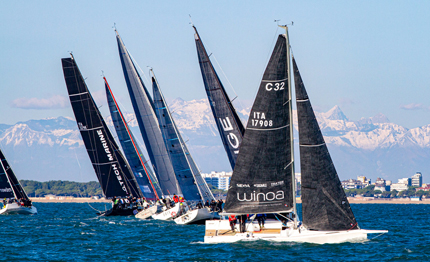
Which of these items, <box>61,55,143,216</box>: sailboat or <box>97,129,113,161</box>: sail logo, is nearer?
<box>61,55,143,216</box>: sailboat

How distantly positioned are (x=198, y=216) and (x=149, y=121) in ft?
46.5

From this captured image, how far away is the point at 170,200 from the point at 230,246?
957 inches

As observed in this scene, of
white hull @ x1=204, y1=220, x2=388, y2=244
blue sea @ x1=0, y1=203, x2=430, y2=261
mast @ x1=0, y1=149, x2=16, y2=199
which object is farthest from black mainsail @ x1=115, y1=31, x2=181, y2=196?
white hull @ x1=204, y1=220, x2=388, y2=244

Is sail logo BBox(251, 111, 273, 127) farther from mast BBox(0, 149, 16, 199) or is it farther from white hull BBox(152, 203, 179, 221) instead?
mast BBox(0, 149, 16, 199)

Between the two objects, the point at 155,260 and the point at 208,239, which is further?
the point at 208,239

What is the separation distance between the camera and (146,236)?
38156 millimetres

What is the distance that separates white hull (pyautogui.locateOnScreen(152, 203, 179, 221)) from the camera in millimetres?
49844

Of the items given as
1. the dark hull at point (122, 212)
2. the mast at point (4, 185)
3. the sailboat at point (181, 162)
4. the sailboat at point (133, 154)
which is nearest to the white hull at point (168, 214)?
the sailboat at point (181, 162)

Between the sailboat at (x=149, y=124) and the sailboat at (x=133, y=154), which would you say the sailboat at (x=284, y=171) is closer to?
the sailboat at (x=149, y=124)

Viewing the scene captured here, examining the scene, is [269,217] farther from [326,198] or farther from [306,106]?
Result: [306,106]

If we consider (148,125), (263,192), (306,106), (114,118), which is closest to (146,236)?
(263,192)

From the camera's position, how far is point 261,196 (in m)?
29.6

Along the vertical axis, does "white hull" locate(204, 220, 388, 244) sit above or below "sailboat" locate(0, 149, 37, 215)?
below

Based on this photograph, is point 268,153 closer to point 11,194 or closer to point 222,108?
point 222,108
